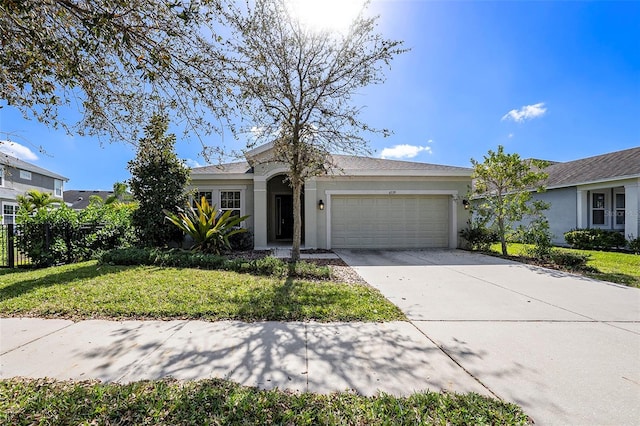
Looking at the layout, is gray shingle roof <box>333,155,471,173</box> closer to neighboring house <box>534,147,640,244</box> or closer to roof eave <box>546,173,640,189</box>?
roof eave <box>546,173,640,189</box>

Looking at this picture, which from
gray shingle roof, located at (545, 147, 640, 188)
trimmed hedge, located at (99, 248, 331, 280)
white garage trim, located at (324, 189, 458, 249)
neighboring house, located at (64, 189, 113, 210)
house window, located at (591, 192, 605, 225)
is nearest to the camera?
trimmed hedge, located at (99, 248, 331, 280)

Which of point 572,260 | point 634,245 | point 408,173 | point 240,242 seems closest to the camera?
point 572,260

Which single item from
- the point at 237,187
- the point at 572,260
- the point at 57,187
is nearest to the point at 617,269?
the point at 572,260

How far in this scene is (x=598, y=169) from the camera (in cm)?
1394

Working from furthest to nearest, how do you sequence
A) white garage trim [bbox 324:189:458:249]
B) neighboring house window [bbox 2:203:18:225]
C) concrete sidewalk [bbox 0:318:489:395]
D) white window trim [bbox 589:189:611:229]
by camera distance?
neighboring house window [bbox 2:203:18:225] → white window trim [bbox 589:189:611:229] → white garage trim [bbox 324:189:458:249] → concrete sidewalk [bbox 0:318:489:395]

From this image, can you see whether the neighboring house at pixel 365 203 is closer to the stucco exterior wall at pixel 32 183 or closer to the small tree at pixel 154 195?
the small tree at pixel 154 195

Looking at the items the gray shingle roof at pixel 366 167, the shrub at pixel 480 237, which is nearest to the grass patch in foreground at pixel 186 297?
the gray shingle roof at pixel 366 167

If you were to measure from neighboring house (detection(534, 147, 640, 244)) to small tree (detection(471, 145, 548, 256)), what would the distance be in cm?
531

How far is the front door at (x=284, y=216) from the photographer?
A: 1521cm

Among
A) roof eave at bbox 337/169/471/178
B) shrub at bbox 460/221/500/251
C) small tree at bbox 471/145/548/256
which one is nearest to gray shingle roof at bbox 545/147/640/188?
small tree at bbox 471/145/548/256

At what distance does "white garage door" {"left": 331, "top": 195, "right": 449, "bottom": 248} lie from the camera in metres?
11.9

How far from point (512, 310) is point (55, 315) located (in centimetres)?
697

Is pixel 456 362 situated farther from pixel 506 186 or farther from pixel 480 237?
pixel 480 237

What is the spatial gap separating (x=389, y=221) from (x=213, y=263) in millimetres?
7328
